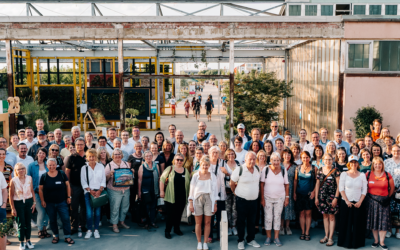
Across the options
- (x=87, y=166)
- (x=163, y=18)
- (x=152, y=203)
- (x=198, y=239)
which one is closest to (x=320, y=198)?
(x=198, y=239)

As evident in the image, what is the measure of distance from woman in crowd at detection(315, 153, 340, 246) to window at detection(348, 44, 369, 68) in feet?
18.7

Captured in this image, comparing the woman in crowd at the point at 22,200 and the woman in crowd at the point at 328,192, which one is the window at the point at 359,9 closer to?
the woman in crowd at the point at 328,192

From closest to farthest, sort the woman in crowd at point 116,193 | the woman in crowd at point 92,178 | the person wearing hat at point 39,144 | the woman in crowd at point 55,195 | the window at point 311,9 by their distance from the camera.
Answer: the woman in crowd at point 55,195 → the woman in crowd at point 92,178 → the woman in crowd at point 116,193 → the person wearing hat at point 39,144 → the window at point 311,9

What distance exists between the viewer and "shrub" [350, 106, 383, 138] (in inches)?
413

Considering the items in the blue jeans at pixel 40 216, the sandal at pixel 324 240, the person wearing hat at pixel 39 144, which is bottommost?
the sandal at pixel 324 240

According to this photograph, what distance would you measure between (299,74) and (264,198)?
38.5ft

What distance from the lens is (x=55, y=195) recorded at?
6270 millimetres

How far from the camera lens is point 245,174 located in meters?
6.13

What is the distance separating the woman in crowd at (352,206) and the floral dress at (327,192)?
6.7 inches

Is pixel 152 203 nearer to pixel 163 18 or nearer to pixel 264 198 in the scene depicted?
pixel 264 198

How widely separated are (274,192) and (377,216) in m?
1.78

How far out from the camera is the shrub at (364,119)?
34.4 ft

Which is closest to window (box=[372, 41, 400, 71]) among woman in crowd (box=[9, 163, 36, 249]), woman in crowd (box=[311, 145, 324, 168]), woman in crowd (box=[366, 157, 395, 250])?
woman in crowd (box=[311, 145, 324, 168])

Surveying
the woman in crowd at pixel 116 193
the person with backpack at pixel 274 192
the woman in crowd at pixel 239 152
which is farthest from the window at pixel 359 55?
the woman in crowd at pixel 116 193
